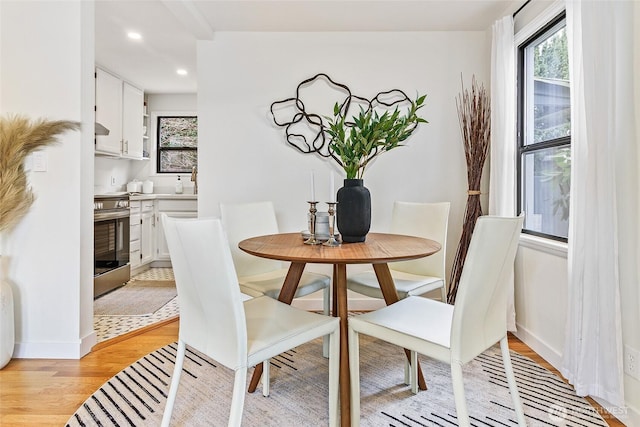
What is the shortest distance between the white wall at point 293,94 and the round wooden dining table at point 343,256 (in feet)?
3.77

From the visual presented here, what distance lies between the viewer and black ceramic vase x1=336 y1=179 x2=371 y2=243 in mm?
1792

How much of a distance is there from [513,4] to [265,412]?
3.02 meters

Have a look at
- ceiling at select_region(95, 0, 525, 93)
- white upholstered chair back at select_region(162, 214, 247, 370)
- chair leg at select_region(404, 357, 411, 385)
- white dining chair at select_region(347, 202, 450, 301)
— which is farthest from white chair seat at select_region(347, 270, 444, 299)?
ceiling at select_region(95, 0, 525, 93)

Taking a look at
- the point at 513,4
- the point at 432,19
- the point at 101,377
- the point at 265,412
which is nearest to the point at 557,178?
the point at 513,4

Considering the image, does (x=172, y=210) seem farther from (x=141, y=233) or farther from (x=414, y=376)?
(x=414, y=376)

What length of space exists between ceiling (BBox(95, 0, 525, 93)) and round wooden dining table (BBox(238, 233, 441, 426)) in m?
1.76

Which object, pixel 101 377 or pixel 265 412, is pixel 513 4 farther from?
pixel 101 377

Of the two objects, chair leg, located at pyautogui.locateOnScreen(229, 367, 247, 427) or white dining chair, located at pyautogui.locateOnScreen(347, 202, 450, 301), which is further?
white dining chair, located at pyautogui.locateOnScreen(347, 202, 450, 301)

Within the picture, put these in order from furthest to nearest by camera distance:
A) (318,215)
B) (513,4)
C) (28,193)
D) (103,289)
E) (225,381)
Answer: (103,289)
(513,4)
(28,193)
(225,381)
(318,215)

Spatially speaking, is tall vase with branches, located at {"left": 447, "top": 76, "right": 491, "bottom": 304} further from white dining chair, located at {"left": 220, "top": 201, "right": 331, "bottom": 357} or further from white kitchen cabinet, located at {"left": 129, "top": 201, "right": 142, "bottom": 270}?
white kitchen cabinet, located at {"left": 129, "top": 201, "right": 142, "bottom": 270}

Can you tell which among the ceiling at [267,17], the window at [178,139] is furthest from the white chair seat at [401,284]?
the window at [178,139]

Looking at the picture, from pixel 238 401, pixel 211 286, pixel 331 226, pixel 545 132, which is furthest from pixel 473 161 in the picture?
pixel 238 401

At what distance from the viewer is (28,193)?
219cm

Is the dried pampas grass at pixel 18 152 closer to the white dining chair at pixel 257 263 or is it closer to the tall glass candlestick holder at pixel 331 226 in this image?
the white dining chair at pixel 257 263
